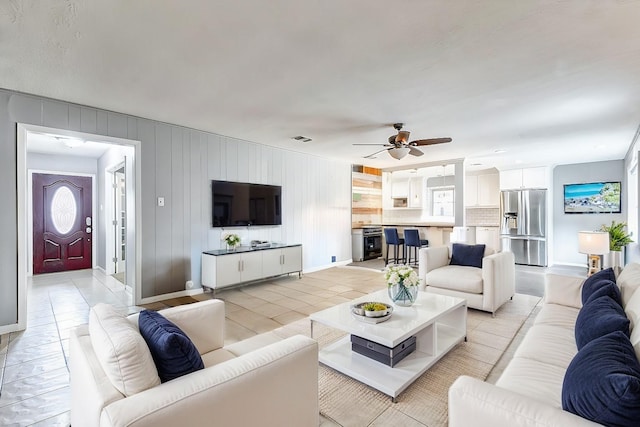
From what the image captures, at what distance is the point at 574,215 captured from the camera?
7043mm

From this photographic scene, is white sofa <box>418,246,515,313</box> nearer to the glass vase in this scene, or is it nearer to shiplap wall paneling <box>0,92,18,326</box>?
the glass vase

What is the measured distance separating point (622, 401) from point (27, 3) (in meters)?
3.32

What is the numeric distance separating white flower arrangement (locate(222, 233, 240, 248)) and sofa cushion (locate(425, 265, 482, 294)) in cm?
287

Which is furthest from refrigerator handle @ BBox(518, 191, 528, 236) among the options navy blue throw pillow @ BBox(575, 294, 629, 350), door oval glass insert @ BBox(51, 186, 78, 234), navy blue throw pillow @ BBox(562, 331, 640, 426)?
door oval glass insert @ BBox(51, 186, 78, 234)

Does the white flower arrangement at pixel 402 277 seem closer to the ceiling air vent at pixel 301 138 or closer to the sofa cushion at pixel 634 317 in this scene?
the sofa cushion at pixel 634 317

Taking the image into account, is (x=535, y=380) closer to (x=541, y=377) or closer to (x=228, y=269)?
(x=541, y=377)

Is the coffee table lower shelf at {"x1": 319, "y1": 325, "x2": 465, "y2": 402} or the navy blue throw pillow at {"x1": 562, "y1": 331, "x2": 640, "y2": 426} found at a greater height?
the navy blue throw pillow at {"x1": 562, "y1": 331, "x2": 640, "y2": 426}

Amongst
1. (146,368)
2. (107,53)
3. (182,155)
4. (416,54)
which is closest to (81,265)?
(182,155)

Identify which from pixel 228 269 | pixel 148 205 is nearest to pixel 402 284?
pixel 228 269

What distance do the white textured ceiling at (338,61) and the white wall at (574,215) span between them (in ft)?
Result: 10.8

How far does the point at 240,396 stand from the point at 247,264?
12.2 ft

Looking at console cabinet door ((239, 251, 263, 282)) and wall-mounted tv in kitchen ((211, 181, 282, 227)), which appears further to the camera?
wall-mounted tv in kitchen ((211, 181, 282, 227))

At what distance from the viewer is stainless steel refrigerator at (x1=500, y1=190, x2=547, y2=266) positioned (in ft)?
23.3

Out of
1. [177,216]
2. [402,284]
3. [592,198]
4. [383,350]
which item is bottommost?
[383,350]
